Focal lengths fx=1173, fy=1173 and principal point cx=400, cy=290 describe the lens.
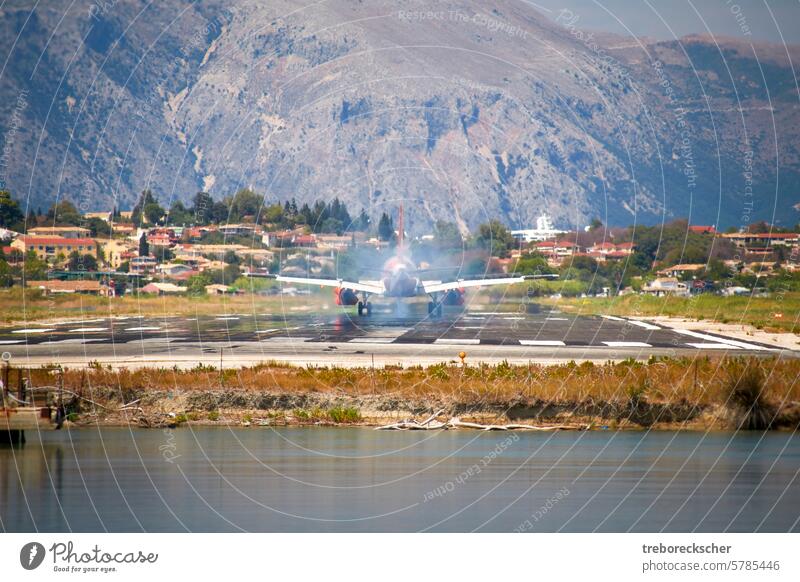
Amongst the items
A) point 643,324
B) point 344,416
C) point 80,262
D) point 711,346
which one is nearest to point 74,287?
point 80,262

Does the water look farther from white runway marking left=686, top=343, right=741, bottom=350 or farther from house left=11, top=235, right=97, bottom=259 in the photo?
house left=11, top=235, right=97, bottom=259

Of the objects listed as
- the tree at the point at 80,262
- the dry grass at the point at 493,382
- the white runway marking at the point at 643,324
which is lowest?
the white runway marking at the point at 643,324

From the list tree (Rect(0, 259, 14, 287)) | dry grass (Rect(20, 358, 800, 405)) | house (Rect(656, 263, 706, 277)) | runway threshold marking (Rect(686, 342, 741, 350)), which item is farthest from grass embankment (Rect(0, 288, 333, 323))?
dry grass (Rect(20, 358, 800, 405))

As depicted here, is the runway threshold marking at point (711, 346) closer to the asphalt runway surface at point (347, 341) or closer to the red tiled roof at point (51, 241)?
the asphalt runway surface at point (347, 341)

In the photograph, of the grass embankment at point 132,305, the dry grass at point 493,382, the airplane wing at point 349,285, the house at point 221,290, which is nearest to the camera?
the dry grass at point 493,382

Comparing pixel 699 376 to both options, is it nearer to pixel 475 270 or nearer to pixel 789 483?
pixel 789 483

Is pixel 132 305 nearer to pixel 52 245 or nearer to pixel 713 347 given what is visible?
pixel 52 245

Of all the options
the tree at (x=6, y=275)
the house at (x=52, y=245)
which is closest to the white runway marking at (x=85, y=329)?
the tree at (x=6, y=275)
